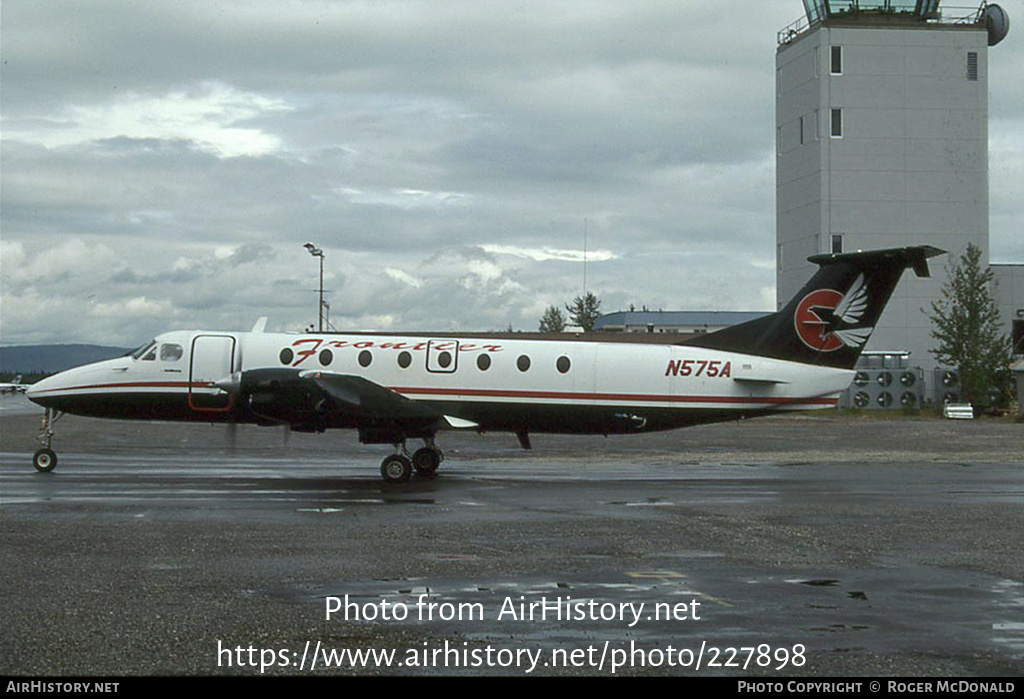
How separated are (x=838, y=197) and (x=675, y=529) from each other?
212 feet

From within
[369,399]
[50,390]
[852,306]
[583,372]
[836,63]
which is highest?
[836,63]

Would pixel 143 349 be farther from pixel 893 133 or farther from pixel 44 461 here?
pixel 893 133

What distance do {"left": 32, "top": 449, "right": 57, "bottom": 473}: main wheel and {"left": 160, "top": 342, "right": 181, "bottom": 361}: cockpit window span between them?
120 inches

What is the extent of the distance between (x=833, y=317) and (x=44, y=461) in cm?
1697

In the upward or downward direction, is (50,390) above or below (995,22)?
below

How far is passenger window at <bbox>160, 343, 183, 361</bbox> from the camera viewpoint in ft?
83.8

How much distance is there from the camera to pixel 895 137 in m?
76.6

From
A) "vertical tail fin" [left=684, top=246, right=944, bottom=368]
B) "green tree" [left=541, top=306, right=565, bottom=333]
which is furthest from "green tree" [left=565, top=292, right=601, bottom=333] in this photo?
"vertical tail fin" [left=684, top=246, right=944, bottom=368]

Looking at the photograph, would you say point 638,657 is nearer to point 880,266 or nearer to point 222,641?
point 222,641

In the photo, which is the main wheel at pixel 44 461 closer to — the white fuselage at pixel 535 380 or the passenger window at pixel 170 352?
the white fuselage at pixel 535 380

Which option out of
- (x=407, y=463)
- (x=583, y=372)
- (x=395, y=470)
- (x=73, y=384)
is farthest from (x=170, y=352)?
(x=583, y=372)

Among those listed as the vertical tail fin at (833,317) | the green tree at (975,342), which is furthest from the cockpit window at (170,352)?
the green tree at (975,342)
